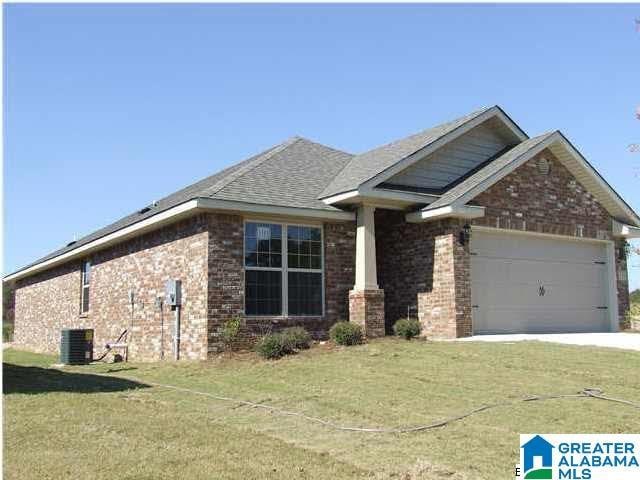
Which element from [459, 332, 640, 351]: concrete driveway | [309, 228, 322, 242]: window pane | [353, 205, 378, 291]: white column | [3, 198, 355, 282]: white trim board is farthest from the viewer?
[309, 228, 322, 242]: window pane

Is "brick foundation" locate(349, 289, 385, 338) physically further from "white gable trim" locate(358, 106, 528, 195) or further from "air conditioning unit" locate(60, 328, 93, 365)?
"air conditioning unit" locate(60, 328, 93, 365)

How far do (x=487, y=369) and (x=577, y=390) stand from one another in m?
1.99

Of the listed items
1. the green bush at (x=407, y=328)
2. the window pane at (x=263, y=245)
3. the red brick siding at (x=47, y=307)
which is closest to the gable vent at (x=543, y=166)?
the green bush at (x=407, y=328)

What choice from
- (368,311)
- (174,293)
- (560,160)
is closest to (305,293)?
(368,311)

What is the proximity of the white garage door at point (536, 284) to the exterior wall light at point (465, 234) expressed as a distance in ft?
1.87

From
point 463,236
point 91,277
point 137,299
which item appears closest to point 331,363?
point 463,236

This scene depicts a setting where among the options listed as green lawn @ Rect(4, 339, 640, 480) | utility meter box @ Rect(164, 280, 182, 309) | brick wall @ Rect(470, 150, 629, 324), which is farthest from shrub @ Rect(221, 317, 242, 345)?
brick wall @ Rect(470, 150, 629, 324)

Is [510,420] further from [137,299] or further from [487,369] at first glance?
[137,299]

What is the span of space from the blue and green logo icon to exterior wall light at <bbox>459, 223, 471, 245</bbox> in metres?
9.96

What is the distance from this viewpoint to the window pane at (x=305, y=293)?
55.3 ft

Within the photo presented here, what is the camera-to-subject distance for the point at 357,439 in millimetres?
8094

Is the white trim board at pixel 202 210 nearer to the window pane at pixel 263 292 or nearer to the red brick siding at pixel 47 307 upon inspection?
the window pane at pixel 263 292

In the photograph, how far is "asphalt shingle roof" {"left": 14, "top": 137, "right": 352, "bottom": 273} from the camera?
643 inches

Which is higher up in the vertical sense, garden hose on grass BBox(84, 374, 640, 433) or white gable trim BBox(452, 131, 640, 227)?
white gable trim BBox(452, 131, 640, 227)
